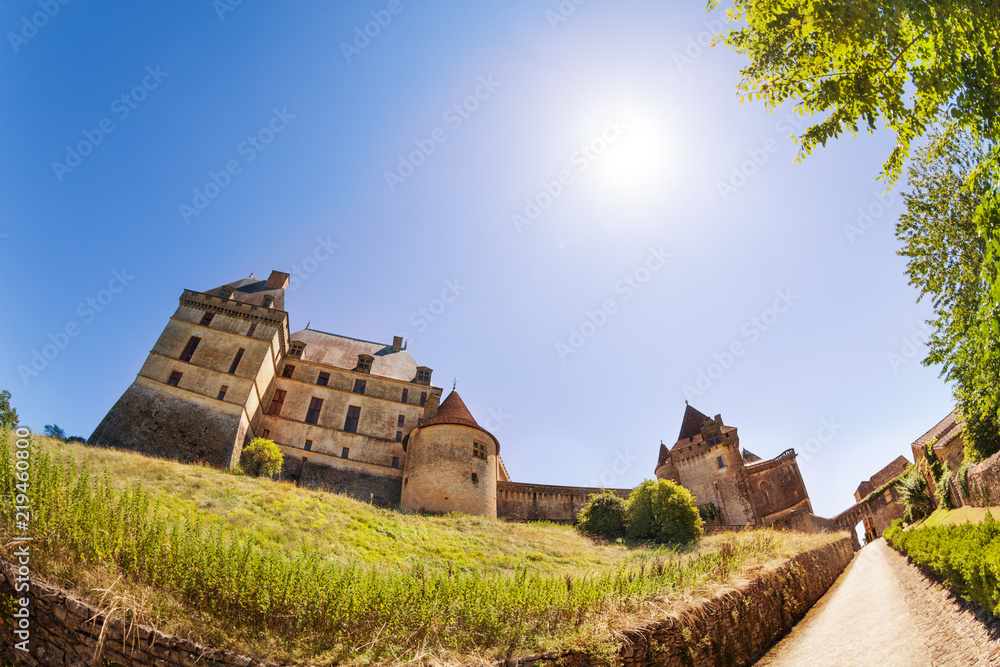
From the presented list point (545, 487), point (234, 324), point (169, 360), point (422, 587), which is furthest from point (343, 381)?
point (422, 587)

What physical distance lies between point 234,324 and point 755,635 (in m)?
29.5

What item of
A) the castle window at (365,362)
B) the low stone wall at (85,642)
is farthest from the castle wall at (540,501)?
the low stone wall at (85,642)

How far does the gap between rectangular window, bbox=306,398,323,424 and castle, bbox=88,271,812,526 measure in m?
0.07

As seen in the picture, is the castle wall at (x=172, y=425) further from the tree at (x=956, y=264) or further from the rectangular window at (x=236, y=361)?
the tree at (x=956, y=264)

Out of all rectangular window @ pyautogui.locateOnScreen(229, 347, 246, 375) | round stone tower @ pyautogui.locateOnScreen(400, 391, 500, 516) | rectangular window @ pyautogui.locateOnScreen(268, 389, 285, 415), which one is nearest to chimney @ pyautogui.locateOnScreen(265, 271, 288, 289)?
rectangular window @ pyautogui.locateOnScreen(229, 347, 246, 375)

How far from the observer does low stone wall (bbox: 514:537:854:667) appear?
18.8ft

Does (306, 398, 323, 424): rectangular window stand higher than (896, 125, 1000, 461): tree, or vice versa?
(306, 398, 323, 424): rectangular window

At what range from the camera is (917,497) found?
2292cm

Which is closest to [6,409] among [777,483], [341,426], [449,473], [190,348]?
[190,348]

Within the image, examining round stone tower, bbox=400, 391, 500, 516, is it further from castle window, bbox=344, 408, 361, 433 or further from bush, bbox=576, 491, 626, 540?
bush, bbox=576, 491, 626, 540

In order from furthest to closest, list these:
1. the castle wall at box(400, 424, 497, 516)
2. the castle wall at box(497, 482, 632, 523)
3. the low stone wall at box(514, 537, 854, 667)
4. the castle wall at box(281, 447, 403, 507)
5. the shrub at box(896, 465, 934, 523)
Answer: the castle wall at box(497, 482, 632, 523) → the castle wall at box(281, 447, 403, 507) → the castle wall at box(400, 424, 497, 516) → the shrub at box(896, 465, 934, 523) → the low stone wall at box(514, 537, 854, 667)

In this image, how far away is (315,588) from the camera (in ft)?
17.8

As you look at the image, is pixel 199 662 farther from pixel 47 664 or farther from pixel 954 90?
pixel 954 90

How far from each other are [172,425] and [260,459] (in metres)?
4.72
